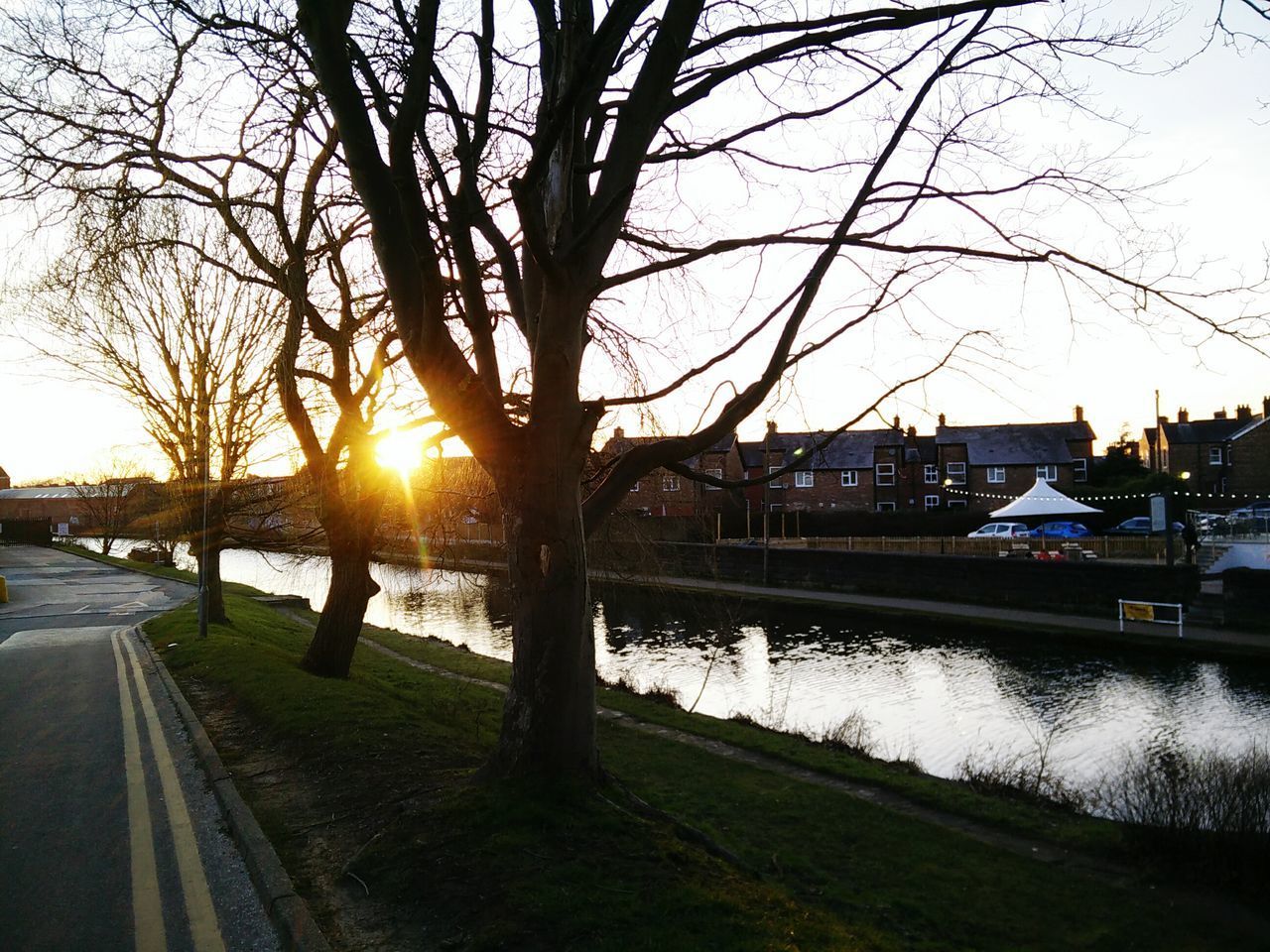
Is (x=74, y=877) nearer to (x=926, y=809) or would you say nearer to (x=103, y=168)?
(x=103, y=168)

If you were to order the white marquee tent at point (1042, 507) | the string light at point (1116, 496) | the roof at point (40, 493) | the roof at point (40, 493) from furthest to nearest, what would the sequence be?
1. the roof at point (40, 493)
2. the roof at point (40, 493)
3. the string light at point (1116, 496)
4. the white marquee tent at point (1042, 507)

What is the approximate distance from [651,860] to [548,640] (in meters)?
1.61

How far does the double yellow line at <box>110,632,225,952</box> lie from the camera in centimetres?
468

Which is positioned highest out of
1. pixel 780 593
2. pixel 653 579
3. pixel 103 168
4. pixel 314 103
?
pixel 103 168

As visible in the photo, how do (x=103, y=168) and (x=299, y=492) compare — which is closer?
(x=103, y=168)

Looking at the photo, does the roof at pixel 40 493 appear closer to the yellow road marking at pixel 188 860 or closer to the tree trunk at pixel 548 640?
the yellow road marking at pixel 188 860

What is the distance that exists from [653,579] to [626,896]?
267 inches

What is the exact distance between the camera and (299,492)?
15938mm

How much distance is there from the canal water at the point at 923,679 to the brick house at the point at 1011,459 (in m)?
39.5

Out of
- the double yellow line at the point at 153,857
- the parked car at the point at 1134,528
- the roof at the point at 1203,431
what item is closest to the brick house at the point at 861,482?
the parked car at the point at 1134,528

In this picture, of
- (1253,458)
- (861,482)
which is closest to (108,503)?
(861,482)

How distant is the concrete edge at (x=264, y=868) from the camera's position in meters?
4.50

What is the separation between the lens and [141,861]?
5.70 metres

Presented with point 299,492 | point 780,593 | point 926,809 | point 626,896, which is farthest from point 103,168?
point 780,593
